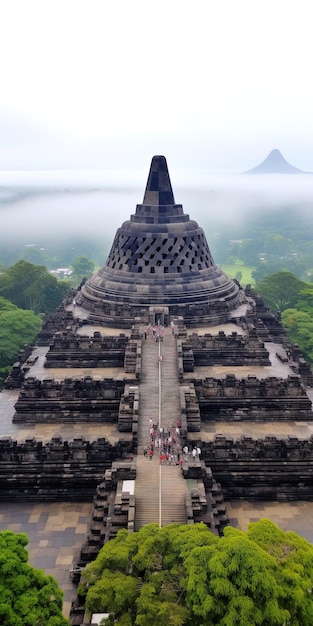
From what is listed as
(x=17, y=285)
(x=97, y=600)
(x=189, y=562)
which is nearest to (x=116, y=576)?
(x=97, y=600)

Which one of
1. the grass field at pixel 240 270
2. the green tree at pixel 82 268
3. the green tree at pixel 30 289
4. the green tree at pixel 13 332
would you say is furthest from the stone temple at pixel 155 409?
the grass field at pixel 240 270

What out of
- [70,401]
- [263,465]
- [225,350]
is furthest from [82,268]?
[263,465]

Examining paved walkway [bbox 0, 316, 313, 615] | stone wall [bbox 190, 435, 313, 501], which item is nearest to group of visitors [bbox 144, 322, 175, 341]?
paved walkway [bbox 0, 316, 313, 615]

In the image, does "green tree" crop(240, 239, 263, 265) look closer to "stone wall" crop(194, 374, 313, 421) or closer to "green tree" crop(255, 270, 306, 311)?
"green tree" crop(255, 270, 306, 311)

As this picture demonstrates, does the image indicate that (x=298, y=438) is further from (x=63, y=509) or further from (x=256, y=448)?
(x=63, y=509)

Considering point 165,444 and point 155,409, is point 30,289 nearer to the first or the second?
point 155,409

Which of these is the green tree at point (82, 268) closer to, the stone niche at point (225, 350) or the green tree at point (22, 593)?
the stone niche at point (225, 350)

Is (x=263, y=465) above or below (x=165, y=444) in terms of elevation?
below
